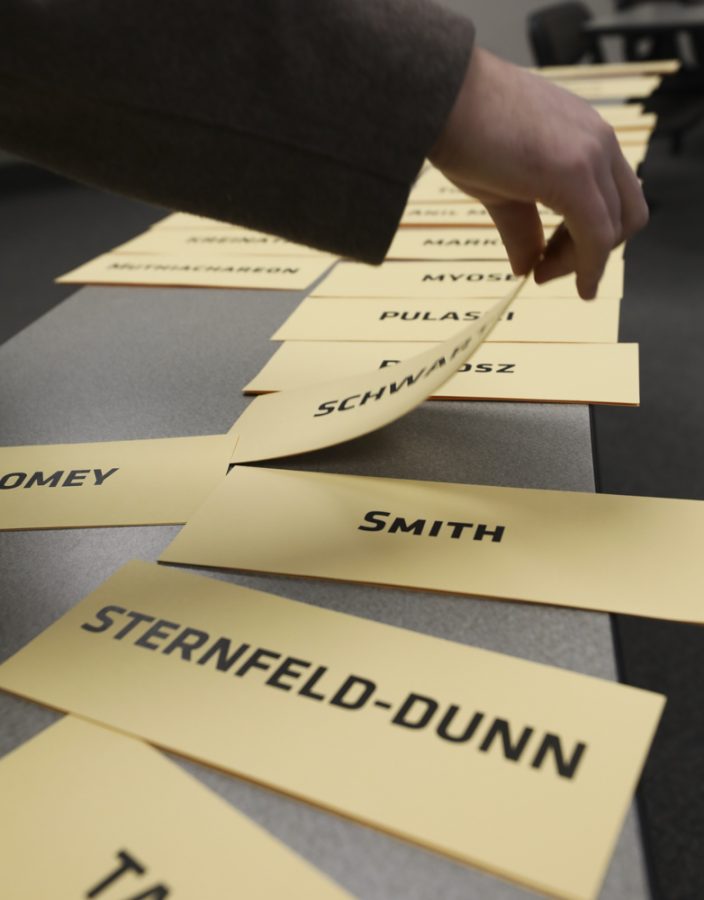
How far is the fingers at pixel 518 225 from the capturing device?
654 mm

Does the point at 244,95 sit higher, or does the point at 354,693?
the point at 244,95

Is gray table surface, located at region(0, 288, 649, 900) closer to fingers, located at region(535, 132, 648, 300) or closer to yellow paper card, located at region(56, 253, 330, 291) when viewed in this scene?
yellow paper card, located at region(56, 253, 330, 291)

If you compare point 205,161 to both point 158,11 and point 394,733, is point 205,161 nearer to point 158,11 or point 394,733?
point 158,11

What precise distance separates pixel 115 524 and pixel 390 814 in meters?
0.30

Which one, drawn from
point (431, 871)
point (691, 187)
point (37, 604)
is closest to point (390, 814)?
point (431, 871)

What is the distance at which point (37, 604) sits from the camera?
1.70 ft

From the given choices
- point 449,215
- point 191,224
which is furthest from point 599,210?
point 191,224

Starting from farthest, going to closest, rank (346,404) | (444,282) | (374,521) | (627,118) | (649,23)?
(649,23) → (627,118) → (444,282) → (346,404) → (374,521)

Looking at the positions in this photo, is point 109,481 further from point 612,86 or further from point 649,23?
point 649,23

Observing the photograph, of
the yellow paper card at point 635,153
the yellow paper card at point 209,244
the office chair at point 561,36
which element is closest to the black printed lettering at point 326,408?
the yellow paper card at point 209,244

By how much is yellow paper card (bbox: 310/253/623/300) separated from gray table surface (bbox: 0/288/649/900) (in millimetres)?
73

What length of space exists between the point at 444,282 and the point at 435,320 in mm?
120

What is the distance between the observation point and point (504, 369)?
29.4 inches

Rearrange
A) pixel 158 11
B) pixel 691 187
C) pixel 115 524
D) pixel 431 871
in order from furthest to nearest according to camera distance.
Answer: pixel 691 187 < pixel 115 524 < pixel 158 11 < pixel 431 871
